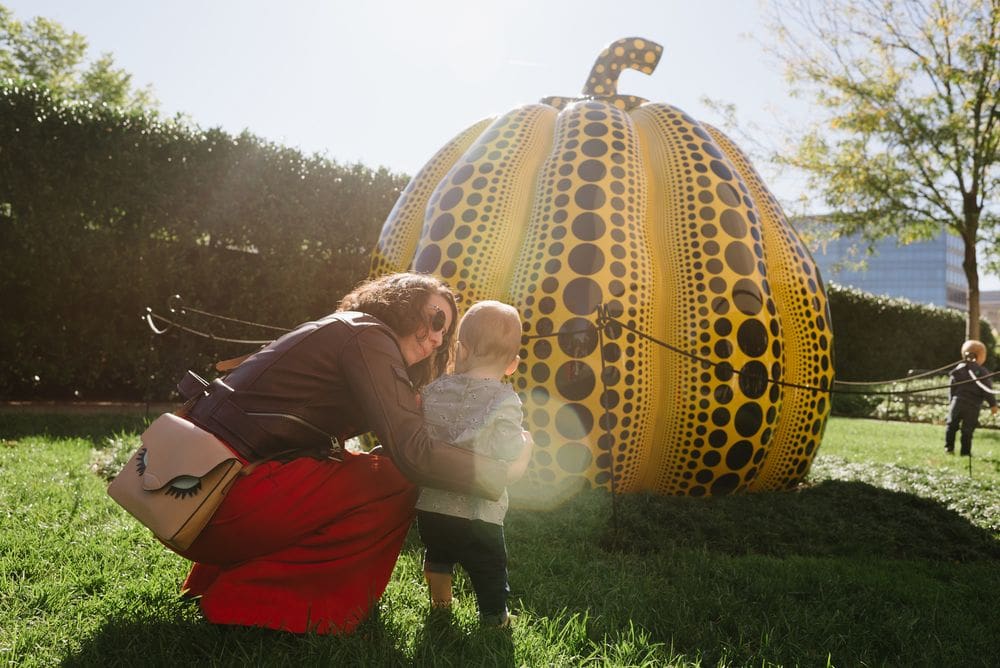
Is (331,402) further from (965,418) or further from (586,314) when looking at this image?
(965,418)

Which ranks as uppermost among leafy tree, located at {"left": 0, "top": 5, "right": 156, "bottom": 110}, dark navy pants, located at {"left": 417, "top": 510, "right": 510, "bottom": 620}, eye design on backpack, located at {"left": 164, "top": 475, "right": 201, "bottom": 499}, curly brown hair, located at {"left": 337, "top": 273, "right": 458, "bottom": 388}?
leafy tree, located at {"left": 0, "top": 5, "right": 156, "bottom": 110}

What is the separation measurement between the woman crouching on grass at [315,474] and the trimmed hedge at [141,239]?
556 cm

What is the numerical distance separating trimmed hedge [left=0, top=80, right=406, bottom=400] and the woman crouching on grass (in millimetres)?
5563

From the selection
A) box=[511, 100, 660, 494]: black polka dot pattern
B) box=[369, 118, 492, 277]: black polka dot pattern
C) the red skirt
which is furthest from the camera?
box=[369, 118, 492, 277]: black polka dot pattern

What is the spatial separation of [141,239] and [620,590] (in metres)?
7.82

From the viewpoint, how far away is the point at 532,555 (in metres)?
3.29

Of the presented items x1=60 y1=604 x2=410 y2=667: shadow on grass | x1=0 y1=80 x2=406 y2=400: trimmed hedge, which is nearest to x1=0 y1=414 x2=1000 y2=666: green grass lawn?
x1=60 y1=604 x2=410 y2=667: shadow on grass

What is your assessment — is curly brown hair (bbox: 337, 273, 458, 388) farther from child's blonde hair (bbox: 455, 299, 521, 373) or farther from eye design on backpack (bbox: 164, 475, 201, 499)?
eye design on backpack (bbox: 164, 475, 201, 499)

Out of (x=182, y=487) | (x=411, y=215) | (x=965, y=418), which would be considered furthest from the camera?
(x=965, y=418)

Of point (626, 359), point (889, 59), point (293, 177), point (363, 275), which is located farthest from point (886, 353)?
point (626, 359)

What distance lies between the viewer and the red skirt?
7.38 ft

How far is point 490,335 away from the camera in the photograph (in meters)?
2.59

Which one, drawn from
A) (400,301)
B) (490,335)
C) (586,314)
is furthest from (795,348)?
(400,301)

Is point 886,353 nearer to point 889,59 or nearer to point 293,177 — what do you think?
point 889,59
